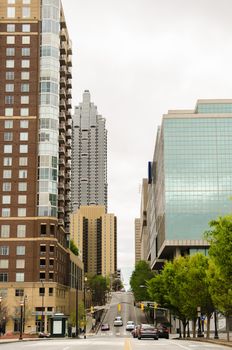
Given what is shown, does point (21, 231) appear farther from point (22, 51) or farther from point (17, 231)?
point (22, 51)

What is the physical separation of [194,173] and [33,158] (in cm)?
3785

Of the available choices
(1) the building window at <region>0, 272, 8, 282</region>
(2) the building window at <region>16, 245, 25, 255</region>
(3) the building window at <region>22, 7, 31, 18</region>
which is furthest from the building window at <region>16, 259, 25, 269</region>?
(3) the building window at <region>22, 7, 31, 18</region>

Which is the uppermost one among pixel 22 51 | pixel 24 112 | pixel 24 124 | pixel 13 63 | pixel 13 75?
pixel 22 51

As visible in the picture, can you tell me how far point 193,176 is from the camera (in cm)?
14012

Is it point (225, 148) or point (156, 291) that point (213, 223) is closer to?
point (156, 291)

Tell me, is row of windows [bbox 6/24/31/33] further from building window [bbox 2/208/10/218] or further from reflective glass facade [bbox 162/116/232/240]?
building window [bbox 2/208/10/218]

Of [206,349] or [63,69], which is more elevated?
[63,69]

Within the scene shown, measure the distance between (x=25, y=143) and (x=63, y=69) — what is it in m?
22.9

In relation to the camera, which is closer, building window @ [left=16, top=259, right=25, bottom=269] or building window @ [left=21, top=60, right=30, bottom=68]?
building window @ [left=16, top=259, right=25, bottom=269]

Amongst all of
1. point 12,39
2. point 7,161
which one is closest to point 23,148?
point 7,161

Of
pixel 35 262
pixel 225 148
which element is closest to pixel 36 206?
pixel 35 262

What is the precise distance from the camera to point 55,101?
465 feet

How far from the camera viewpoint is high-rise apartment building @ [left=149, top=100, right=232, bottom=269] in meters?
138

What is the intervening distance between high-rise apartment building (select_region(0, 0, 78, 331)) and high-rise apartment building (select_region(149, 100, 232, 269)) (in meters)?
25.6
